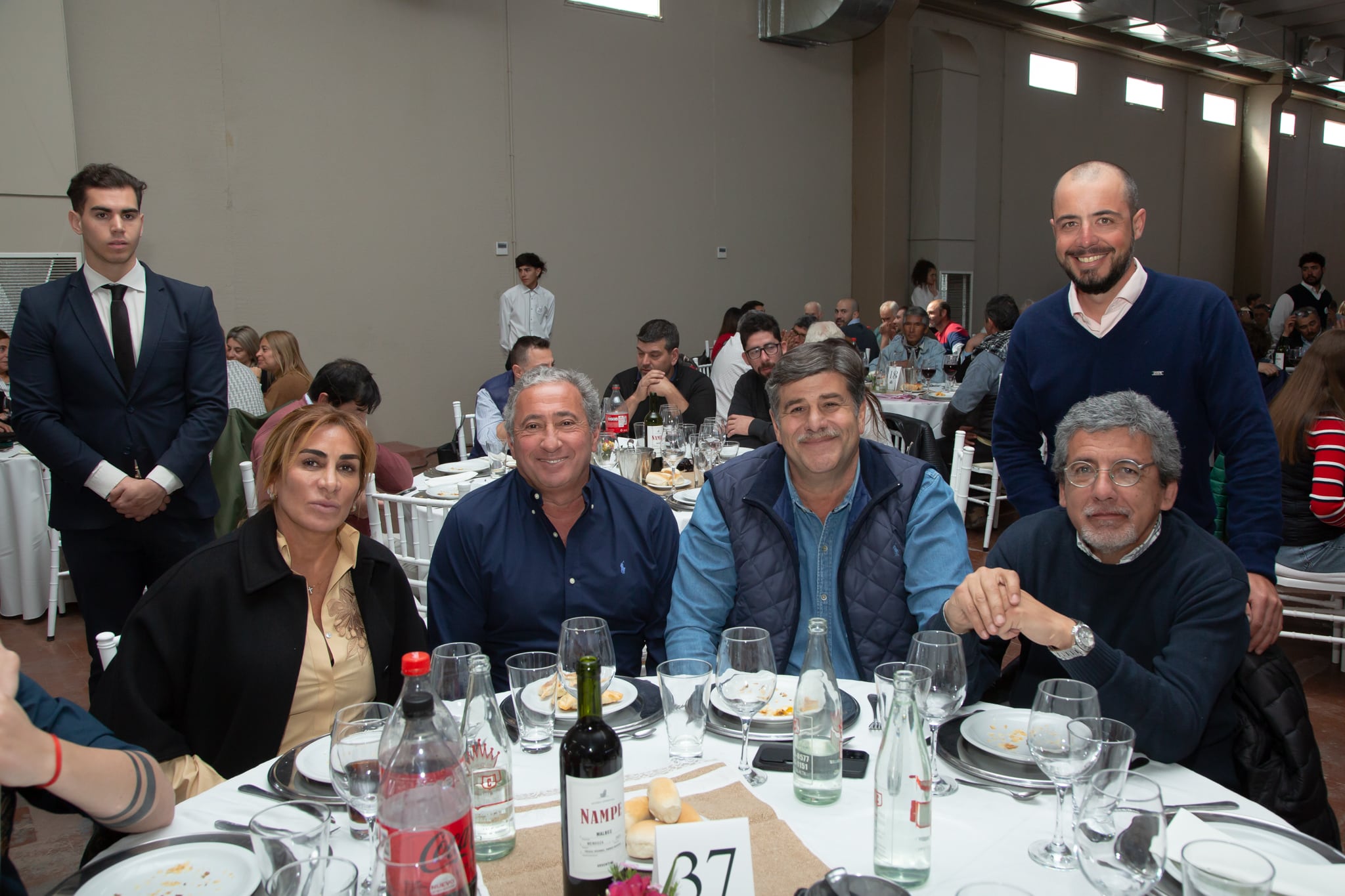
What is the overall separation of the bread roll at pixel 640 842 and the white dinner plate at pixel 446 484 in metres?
2.39

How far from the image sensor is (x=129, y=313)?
123 inches

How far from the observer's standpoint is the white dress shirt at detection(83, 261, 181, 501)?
118 inches

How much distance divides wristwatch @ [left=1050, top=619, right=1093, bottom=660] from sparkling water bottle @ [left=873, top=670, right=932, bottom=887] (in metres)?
0.55

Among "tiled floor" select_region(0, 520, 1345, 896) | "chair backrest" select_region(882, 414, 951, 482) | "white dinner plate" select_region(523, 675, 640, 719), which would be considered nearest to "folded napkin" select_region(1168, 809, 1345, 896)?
"white dinner plate" select_region(523, 675, 640, 719)

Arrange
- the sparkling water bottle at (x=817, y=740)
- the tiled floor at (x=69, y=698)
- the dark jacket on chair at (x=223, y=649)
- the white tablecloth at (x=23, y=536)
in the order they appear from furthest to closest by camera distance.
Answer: the white tablecloth at (x=23, y=536), the tiled floor at (x=69, y=698), the dark jacket on chair at (x=223, y=649), the sparkling water bottle at (x=817, y=740)

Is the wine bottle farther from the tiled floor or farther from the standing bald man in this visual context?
the standing bald man

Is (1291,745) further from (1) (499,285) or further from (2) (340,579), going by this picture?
(1) (499,285)

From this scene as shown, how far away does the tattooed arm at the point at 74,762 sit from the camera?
117 centimetres

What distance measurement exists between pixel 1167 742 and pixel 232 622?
1.72 meters

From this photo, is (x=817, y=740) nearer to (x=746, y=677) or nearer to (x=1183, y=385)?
(x=746, y=677)

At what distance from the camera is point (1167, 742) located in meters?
1.49

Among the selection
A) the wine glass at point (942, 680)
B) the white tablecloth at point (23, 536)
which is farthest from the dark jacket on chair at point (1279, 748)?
the white tablecloth at point (23, 536)

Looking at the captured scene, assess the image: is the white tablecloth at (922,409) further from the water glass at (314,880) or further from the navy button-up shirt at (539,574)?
the water glass at (314,880)

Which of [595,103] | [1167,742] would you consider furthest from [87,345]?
[595,103]
